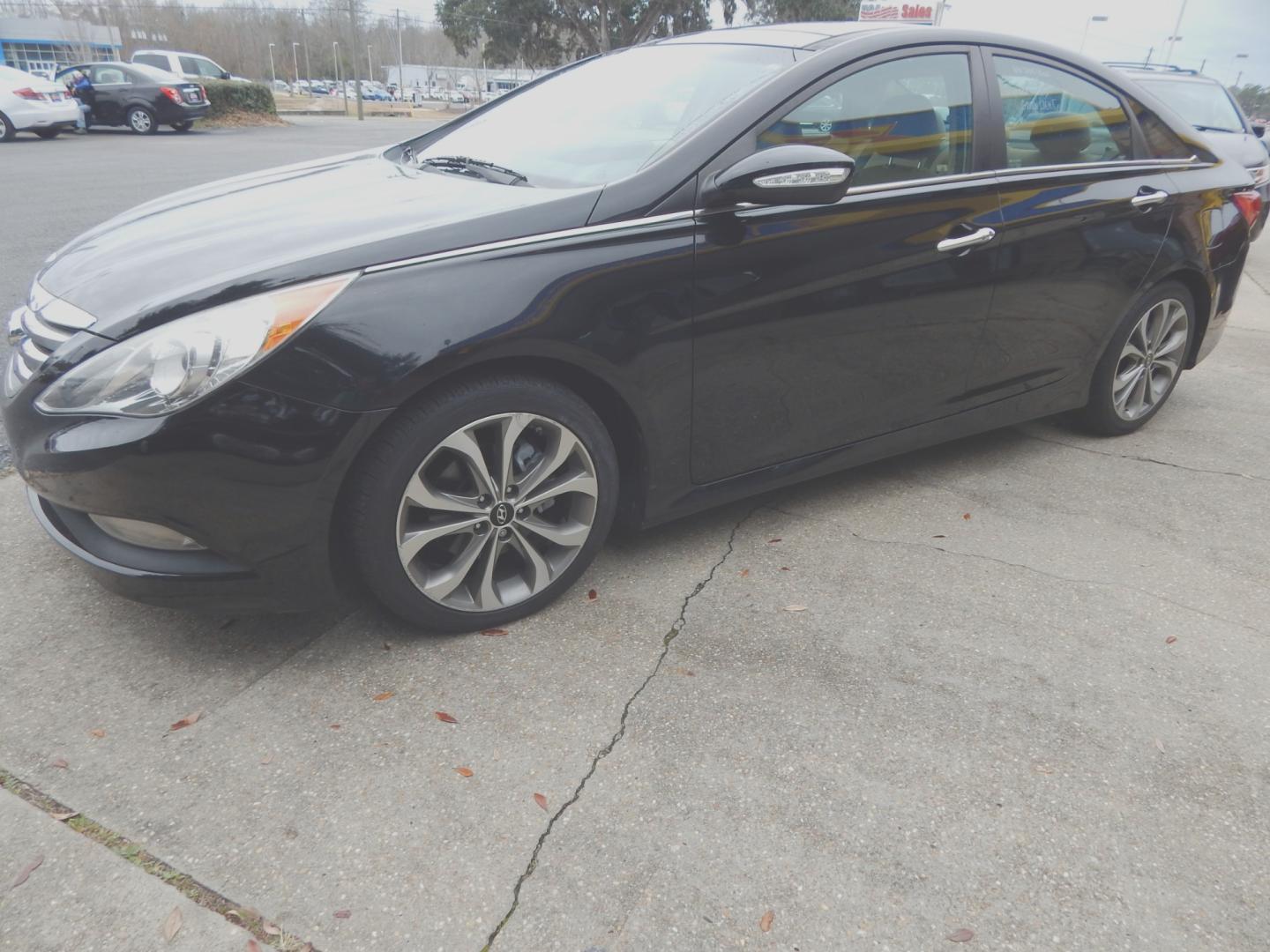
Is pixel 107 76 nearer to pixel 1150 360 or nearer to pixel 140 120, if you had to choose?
pixel 140 120

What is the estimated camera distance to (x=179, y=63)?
24859 mm

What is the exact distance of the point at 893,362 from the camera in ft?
10.0

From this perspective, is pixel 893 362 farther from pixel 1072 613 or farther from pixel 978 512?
pixel 1072 613

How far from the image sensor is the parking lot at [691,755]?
1734mm

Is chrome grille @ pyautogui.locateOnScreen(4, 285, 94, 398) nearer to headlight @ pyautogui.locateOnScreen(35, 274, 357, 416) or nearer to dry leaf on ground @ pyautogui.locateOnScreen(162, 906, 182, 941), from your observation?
headlight @ pyautogui.locateOnScreen(35, 274, 357, 416)

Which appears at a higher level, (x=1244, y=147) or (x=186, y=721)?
(x=1244, y=147)

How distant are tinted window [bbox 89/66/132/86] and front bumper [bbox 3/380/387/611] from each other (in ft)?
Answer: 72.0

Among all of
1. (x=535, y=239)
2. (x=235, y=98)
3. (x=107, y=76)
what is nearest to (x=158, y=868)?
(x=535, y=239)

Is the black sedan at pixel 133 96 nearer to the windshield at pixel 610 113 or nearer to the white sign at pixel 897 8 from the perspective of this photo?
the white sign at pixel 897 8

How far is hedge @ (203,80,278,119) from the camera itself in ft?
80.6

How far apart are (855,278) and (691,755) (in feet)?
5.07

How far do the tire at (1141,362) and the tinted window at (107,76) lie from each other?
72.7ft

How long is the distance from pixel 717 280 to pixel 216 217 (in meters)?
1.45

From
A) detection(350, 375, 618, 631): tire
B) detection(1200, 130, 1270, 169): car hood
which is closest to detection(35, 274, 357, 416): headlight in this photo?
detection(350, 375, 618, 631): tire
